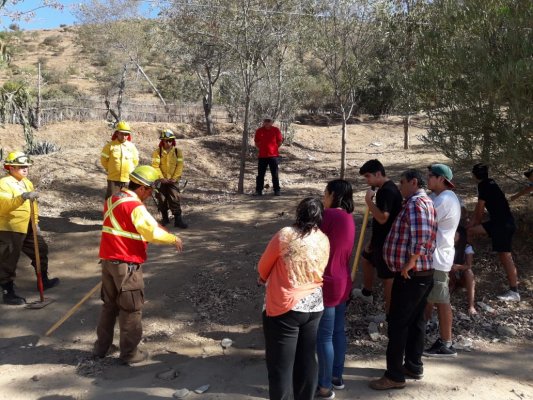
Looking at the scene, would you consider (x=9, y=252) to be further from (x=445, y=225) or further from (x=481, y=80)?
(x=481, y=80)

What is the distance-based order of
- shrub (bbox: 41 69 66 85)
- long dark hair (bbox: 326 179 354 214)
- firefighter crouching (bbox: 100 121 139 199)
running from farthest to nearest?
1. shrub (bbox: 41 69 66 85)
2. firefighter crouching (bbox: 100 121 139 199)
3. long dark hair (bbox: 326 179 354 214)

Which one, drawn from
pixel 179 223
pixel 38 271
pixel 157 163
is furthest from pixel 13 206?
pixel 179 223

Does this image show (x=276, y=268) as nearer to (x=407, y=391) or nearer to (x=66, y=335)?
(x=407, y=391)

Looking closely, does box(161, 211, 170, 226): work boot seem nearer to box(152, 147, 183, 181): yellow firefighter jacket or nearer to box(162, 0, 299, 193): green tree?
box(152, 147, 183, 181): yellow firefighter jacket

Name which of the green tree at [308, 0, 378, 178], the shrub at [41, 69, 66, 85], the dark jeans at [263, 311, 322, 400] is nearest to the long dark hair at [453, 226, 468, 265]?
the dark jeans at [263, 311, 322, 400]

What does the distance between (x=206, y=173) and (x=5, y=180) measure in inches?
390

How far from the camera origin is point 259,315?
18.0 feet

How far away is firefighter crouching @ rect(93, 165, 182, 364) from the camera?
13.6ft

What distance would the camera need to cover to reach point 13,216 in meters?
5.52

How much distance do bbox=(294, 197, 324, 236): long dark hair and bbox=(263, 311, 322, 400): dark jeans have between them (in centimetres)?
54

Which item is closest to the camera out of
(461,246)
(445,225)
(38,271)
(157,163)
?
(445,225)

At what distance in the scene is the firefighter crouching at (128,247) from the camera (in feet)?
13.6

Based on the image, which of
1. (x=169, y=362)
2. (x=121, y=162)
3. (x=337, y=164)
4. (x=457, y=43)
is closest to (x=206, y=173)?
(x=337, y=164)

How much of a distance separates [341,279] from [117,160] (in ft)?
15.8
